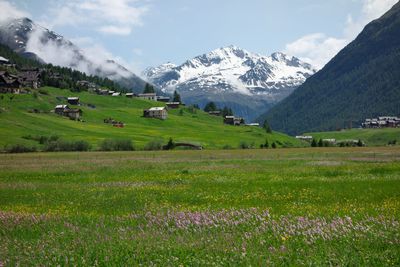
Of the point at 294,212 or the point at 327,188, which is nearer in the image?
the point at 294,212

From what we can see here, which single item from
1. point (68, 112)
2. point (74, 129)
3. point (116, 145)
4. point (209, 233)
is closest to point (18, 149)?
point (116, 145)

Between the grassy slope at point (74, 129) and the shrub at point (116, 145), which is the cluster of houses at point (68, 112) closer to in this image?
the grassy slope at point (74, 129)

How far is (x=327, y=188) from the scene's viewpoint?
2392 centimetres

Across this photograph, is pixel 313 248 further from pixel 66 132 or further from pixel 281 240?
pixel 66 132

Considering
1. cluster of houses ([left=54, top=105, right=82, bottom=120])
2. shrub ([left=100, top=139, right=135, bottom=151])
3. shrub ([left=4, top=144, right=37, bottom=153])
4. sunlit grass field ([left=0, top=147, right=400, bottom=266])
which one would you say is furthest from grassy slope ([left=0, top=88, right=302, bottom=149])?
sunlit grass field ([left=0, top=147, right=400, bottom=266])

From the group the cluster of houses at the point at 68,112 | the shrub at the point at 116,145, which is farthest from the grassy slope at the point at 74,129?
the shrub at the point at 116,145

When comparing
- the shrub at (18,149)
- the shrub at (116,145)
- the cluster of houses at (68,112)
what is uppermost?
the cluster of houses at (68,112)

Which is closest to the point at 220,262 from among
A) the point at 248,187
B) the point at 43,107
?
the point at 248,187

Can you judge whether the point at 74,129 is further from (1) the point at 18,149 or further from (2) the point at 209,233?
(2) the point at 209,233

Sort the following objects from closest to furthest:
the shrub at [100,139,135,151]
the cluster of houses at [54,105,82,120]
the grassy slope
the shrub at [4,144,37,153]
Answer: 1. the shrub at [4,144,37,153]
2. the shrub at [100,139,135,151]
3. the grassy slope
4. the cluster of houses at [54,105,82,120]

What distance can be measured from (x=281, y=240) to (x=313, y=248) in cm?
92

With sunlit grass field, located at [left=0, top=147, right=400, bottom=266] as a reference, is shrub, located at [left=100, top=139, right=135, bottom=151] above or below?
below

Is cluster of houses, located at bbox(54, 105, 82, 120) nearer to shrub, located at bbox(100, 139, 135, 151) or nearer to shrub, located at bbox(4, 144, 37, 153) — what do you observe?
shrub, located at bbox(100, 139, 135, 151)

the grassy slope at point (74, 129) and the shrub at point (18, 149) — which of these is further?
the grassy slope at point (74, 129)
